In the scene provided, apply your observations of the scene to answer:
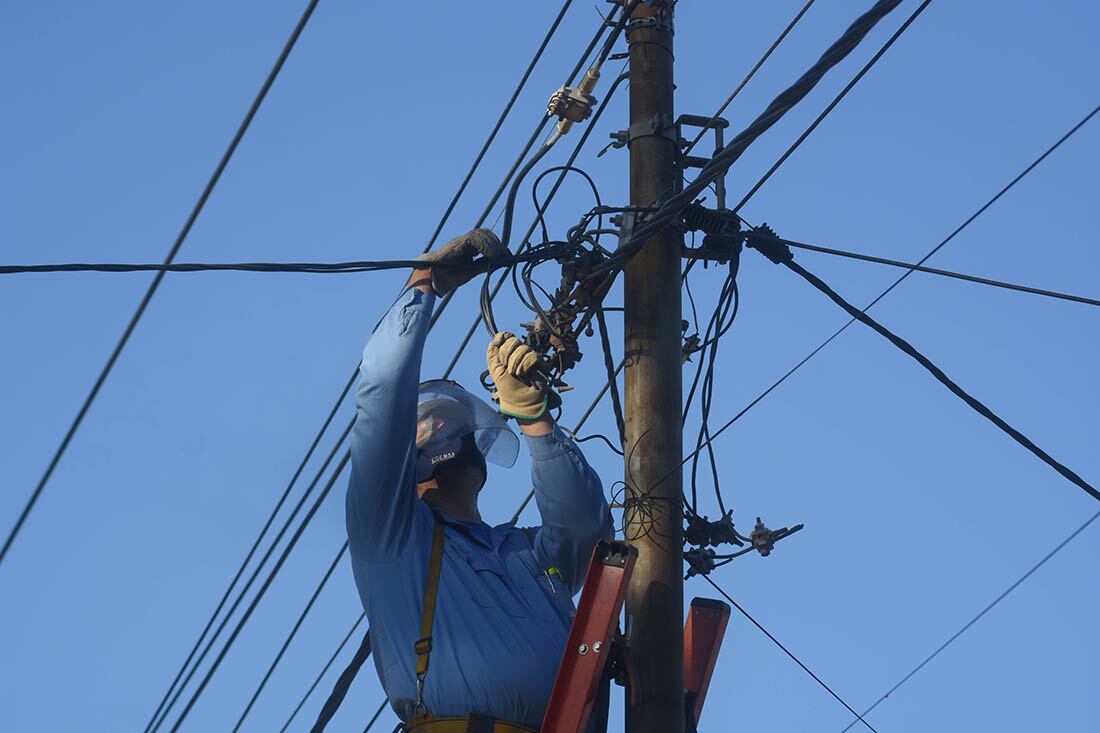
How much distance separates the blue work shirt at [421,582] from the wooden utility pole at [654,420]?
30cm

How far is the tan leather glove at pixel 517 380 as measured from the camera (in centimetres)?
651

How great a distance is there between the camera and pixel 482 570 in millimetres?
6371

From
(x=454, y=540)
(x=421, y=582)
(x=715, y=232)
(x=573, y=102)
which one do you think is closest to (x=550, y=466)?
(x=454, y=540)

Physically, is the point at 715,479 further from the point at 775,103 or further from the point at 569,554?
the point at 775,103

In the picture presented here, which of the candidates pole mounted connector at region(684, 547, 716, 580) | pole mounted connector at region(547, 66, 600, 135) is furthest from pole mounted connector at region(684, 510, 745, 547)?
pole mounted connector at region(547, 66, 600, 135)

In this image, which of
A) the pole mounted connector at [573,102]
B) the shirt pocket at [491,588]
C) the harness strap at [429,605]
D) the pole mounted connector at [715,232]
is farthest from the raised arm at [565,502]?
the pole mounted connector at [573,102]

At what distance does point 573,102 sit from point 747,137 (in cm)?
114

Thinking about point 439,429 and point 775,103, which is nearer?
point 775,103

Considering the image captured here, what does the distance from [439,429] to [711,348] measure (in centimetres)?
114

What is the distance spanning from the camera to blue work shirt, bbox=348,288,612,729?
19.7ft

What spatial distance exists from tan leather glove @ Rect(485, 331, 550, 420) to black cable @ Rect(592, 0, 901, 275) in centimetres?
40

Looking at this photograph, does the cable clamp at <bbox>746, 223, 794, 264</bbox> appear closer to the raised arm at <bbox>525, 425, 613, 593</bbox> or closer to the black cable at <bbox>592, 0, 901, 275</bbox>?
the black cable at <bbox>592, 0, 901, 275</bbox>

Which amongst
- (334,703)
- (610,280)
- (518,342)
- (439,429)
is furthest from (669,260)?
(334,703)

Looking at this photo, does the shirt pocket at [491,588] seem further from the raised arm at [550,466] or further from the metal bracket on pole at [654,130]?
the metal bracket on pole at [654,130]
